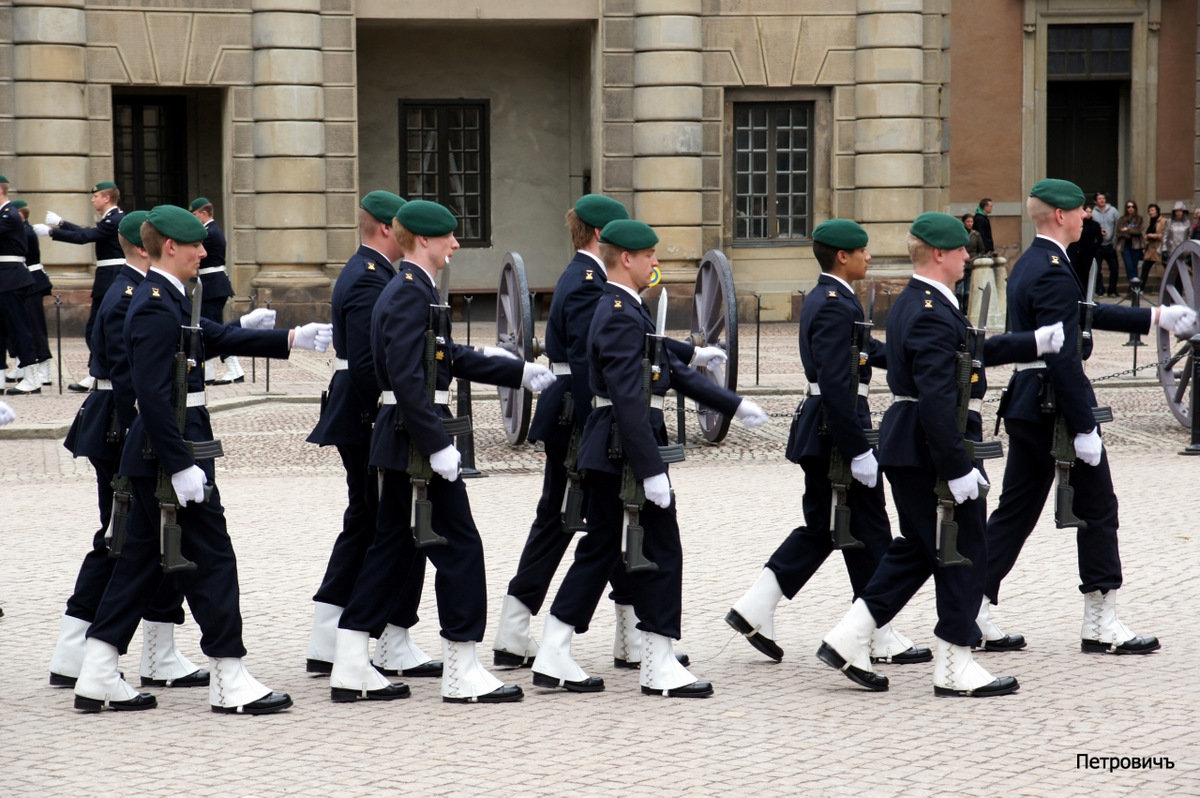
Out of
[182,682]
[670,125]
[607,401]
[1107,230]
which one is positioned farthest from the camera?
[1107,230]

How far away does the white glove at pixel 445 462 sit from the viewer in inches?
231

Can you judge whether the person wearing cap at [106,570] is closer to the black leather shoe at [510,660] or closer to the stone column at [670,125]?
the black leather shoe at [510,660]

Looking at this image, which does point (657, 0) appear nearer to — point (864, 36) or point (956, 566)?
point (864, 36)

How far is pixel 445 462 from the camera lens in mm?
5867

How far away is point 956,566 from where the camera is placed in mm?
5988

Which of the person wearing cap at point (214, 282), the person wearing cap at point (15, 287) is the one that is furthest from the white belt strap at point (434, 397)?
the person wearing cap at point (15, 287)

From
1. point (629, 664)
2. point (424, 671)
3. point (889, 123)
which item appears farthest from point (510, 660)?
point (889, 123)

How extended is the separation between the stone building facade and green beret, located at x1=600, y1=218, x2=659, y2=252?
15.1m

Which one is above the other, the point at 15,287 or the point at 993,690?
the point at 15,287

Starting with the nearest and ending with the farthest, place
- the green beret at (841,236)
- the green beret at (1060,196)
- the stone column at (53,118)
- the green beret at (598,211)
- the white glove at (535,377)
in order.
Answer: the white glove at (535,377) → the green beret at (841,236) → the green beret at (1060,196) → the green beret at (598,211) → the stone column at (53,118)

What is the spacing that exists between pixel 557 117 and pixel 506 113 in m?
0.69

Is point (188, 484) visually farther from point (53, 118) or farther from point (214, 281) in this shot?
point (53, 118)

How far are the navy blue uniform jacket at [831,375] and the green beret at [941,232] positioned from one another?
16.0 inches

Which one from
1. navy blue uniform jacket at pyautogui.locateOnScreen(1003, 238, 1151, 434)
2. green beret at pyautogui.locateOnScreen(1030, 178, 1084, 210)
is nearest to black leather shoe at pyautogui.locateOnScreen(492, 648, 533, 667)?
navy blue uniform jacket at pyautogui.locateOnScreen(1003, 238, 1151, 434)
